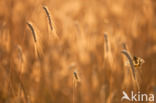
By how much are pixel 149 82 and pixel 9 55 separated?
77 centimetres

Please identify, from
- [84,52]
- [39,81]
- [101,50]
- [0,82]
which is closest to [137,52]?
[101,50]

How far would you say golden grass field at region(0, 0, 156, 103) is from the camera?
93 centimetres

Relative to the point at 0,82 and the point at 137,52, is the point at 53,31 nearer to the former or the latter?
the point at 0,82

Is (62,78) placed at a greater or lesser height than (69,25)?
lesser

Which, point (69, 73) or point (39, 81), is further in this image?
point (69, 73)

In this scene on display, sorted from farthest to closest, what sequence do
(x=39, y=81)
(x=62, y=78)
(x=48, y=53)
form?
(x=48, y=53), (x=62, y=78), (x=39, y=81)

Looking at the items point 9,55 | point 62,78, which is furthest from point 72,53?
point 9,55

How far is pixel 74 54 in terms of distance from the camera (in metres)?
1.66

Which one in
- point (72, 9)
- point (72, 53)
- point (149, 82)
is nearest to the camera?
point (149, 82)

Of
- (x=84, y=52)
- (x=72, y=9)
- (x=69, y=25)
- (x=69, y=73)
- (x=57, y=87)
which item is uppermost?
(x=72, y=9)

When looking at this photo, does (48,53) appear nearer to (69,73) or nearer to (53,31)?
(69,73)

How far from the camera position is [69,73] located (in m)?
1.46

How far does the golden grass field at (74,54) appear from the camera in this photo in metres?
0.93

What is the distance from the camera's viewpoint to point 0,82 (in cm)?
114
